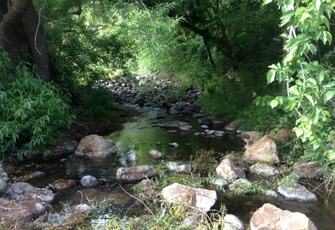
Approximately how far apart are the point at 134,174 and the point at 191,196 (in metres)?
1.81

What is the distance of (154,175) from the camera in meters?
6.54

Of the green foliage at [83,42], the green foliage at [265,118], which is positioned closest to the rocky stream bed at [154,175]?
the green foliage at [265,118]

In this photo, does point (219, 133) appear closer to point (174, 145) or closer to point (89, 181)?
point (174, 145)

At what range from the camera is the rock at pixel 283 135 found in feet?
25.5

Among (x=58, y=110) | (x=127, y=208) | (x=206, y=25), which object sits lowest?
(x=127, y=208)

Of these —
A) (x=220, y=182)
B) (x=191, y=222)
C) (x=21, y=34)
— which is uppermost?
(x=21, y=34)

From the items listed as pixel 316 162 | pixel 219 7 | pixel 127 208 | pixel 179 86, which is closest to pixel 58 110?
pixel 127 208

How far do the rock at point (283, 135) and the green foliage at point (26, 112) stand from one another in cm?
451

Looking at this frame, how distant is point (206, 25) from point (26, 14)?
5.44 meters

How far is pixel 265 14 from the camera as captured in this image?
395 inches

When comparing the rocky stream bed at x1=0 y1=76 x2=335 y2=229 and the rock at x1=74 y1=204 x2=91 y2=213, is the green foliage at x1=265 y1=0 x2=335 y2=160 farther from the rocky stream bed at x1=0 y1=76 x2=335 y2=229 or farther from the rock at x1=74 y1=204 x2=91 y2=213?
the rock at x1=74 y1=204 x2=91 y2=213

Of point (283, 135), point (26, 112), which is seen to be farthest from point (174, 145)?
point (26, 112)

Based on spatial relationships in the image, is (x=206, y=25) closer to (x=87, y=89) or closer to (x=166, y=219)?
(x=87, y=89)

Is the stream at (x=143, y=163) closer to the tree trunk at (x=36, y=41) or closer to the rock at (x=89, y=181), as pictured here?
the rock at (x=89, y=181)
